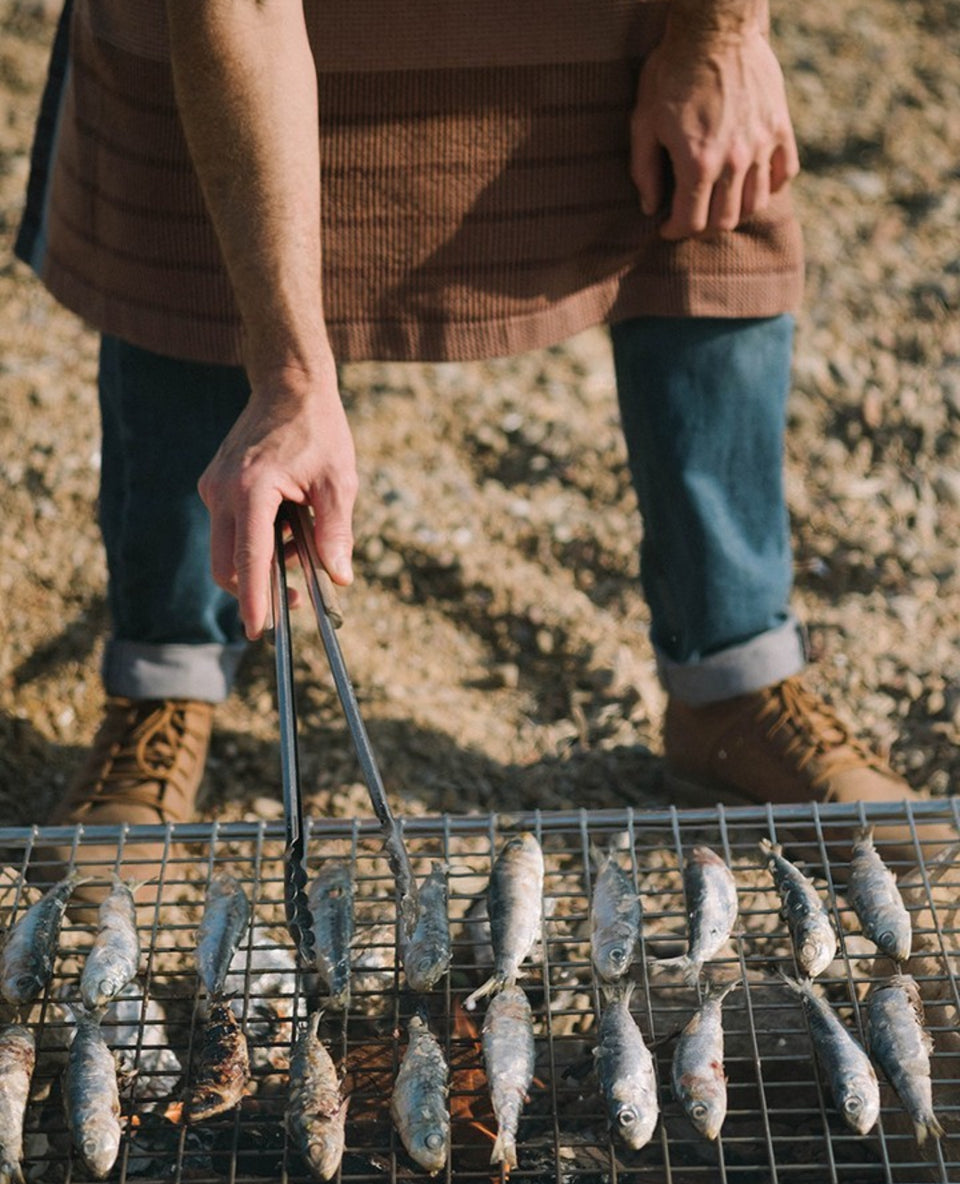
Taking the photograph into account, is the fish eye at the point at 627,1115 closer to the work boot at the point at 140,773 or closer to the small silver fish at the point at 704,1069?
the small silver fish at the point at 704,1069

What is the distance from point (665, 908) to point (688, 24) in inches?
73.7

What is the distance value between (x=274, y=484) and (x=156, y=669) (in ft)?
4.22

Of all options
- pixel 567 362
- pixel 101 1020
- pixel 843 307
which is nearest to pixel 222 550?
pixel 101 1020

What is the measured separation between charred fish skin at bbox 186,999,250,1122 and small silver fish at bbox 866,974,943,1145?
3.53 feet

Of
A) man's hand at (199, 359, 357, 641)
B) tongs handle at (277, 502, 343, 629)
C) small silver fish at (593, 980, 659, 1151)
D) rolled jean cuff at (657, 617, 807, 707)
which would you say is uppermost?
man's hand at (199, 359, 357, 641)

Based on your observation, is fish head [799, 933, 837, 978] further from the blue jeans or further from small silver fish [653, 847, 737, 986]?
the blue jeans

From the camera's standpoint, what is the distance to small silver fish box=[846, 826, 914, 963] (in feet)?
8.71

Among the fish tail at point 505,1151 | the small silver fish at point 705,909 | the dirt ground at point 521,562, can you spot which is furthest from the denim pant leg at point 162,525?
the fish tail at point 505,1151

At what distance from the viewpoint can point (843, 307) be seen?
17.9ft

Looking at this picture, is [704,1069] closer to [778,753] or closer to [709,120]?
[778,753]

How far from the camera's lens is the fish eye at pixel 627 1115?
7.68 feet

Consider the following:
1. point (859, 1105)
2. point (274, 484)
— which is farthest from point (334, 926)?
point (859, 1105)

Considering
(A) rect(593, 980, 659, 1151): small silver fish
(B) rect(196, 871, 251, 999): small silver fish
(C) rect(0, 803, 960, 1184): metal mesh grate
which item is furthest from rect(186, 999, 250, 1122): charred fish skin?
(A) rect(593, 980, 659, 1151): small silver fish

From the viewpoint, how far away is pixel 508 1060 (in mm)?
2441
